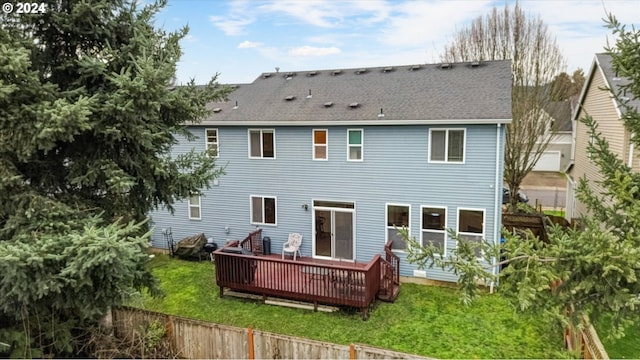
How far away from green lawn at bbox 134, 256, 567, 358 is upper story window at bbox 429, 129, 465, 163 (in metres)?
3.72

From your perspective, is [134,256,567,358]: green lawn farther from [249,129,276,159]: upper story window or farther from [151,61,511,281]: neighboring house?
[249,129,276,159]: upper story window

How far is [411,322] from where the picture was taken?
357 inches

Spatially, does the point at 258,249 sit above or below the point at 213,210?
below

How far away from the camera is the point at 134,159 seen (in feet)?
21.4

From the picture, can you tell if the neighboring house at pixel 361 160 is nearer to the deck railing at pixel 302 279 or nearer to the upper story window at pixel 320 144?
the upper story window at pixel 320 144

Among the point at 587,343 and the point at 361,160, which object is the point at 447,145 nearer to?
the point at 361,160

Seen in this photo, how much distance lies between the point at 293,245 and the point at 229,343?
19.1 ft

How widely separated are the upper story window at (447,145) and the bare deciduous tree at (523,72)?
25.7 feet

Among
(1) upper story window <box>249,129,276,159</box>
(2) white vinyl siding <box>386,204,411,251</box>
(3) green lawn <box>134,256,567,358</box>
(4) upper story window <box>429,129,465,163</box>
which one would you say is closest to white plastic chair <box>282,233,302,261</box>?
(3) green lawn <box>134,256,567,358</box>

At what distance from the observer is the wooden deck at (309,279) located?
30.9ft

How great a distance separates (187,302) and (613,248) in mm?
9447

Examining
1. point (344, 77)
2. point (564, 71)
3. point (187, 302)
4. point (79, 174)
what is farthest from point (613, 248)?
point (564, 71)

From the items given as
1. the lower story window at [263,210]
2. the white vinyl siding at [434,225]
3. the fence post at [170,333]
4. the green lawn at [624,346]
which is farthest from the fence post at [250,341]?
the lower story window at [263,210]

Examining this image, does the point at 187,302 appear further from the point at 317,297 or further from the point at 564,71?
the point at 564,71
